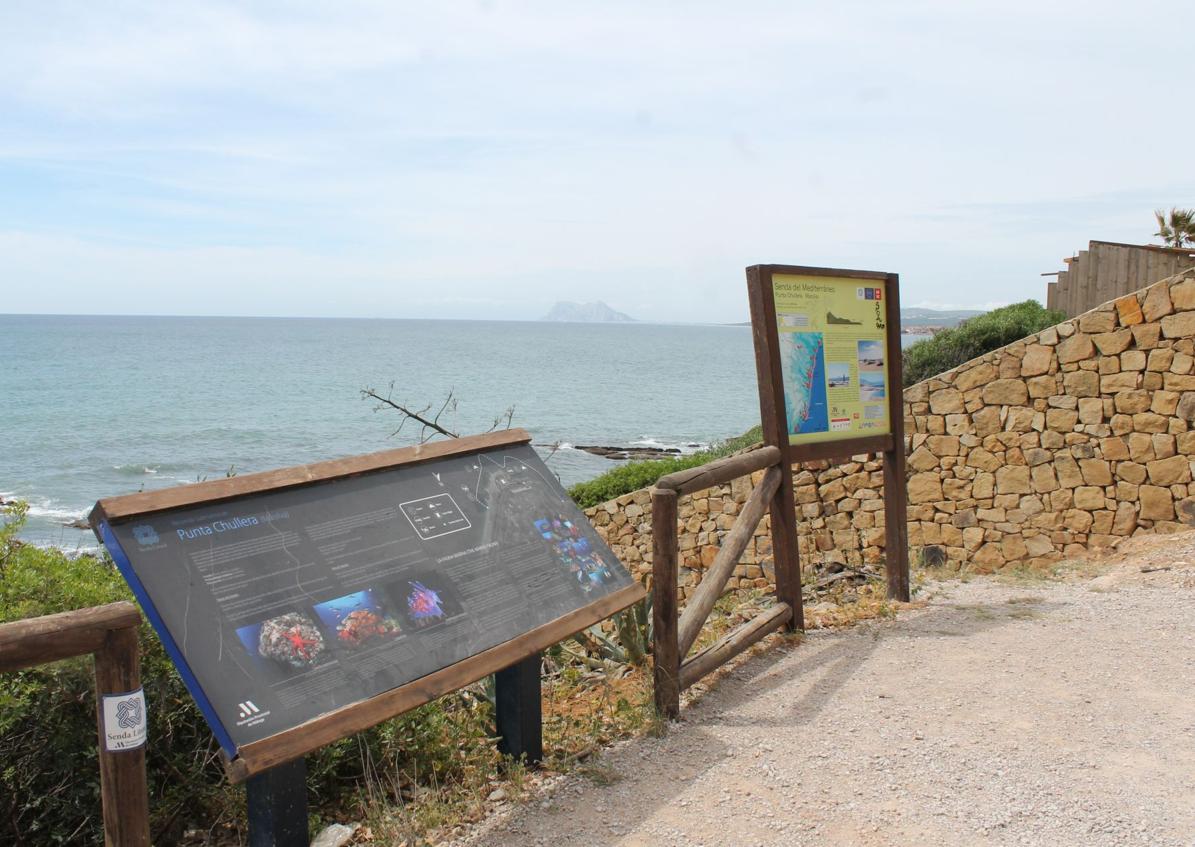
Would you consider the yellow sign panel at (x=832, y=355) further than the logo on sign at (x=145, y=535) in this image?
Yes

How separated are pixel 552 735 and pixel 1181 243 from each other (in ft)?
51.4

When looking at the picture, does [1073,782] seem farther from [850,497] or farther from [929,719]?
[850,497]

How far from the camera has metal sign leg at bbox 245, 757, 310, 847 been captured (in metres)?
2.77

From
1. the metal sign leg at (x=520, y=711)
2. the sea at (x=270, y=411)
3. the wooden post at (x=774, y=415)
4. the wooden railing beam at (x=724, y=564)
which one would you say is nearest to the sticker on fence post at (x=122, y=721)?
the metal sign leg at (x=520, y=711)

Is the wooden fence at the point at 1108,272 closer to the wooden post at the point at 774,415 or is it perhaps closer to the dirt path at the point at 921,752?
the dirt path at the point at 921,752

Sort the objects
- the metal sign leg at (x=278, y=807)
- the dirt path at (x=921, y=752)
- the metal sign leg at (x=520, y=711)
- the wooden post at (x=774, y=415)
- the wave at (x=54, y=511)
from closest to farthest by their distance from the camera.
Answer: the metal sign leg at (x=278, y=807) < the dirt path at (x=921, y=752) < the metal sign leg at (x=520, y=711) < the wooden post at (x=774, y=415) < the wave at (x=54, y=511)

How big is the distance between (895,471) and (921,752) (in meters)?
2.77

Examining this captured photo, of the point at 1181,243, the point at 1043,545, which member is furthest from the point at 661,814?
the point at 1181,243

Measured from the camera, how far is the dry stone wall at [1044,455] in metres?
8.49

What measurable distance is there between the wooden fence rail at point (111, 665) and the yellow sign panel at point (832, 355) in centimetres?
388

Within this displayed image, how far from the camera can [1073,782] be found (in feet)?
11.7

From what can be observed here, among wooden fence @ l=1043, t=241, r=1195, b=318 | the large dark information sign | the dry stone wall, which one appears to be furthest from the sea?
wooden fence @ l=1043, t=241, r=1195, b=318

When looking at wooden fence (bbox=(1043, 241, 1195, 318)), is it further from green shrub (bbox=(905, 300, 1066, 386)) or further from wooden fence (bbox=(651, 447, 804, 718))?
wooden fence (bbox=(651, 447, 804, 718))

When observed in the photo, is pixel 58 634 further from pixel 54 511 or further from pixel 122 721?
pixel 54 511
